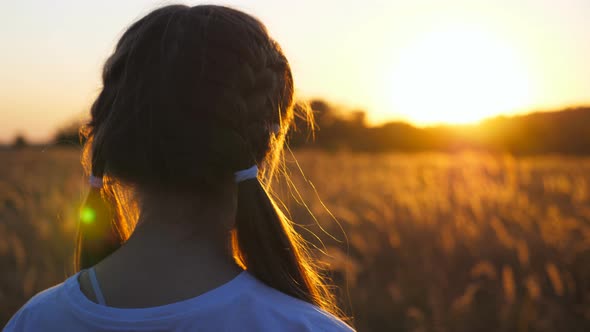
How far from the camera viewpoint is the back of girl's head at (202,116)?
3.22 ft

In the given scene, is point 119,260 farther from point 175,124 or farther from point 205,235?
point 175,124

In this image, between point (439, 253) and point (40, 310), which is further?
point (439, 253)

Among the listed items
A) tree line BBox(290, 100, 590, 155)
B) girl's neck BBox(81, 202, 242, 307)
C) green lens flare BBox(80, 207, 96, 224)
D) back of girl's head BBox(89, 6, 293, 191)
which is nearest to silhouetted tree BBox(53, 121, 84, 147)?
green lens flare BBox(80, 207, 96, 224)

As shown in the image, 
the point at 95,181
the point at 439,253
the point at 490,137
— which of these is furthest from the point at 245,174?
the point at 490,137

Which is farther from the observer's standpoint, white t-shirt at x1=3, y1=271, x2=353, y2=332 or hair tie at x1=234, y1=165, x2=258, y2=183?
hair tie at x1=234, y1=165, x2=258, y2=183

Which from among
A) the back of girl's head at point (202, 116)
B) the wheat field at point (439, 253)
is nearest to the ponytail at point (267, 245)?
the back of girl's head at point (202, 116)

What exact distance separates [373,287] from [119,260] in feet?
10.1

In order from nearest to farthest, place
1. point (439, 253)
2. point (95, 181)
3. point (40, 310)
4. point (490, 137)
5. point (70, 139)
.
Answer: point (40, 310), point (95, 181), point (70, 139), point (439, 253), point (490, 137)

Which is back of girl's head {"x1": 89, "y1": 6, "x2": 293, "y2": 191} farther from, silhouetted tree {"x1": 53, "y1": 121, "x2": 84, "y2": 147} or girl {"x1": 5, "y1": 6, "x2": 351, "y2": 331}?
silhouetted tree {"x1": 53, "y1": 121, "x2": 84, "y2": 147}

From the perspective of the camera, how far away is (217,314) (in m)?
0.91

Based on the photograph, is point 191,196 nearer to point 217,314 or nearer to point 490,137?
point 217,314

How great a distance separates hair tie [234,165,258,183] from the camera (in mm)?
1047

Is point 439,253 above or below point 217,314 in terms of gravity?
below

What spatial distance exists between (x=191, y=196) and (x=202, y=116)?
149 mm
